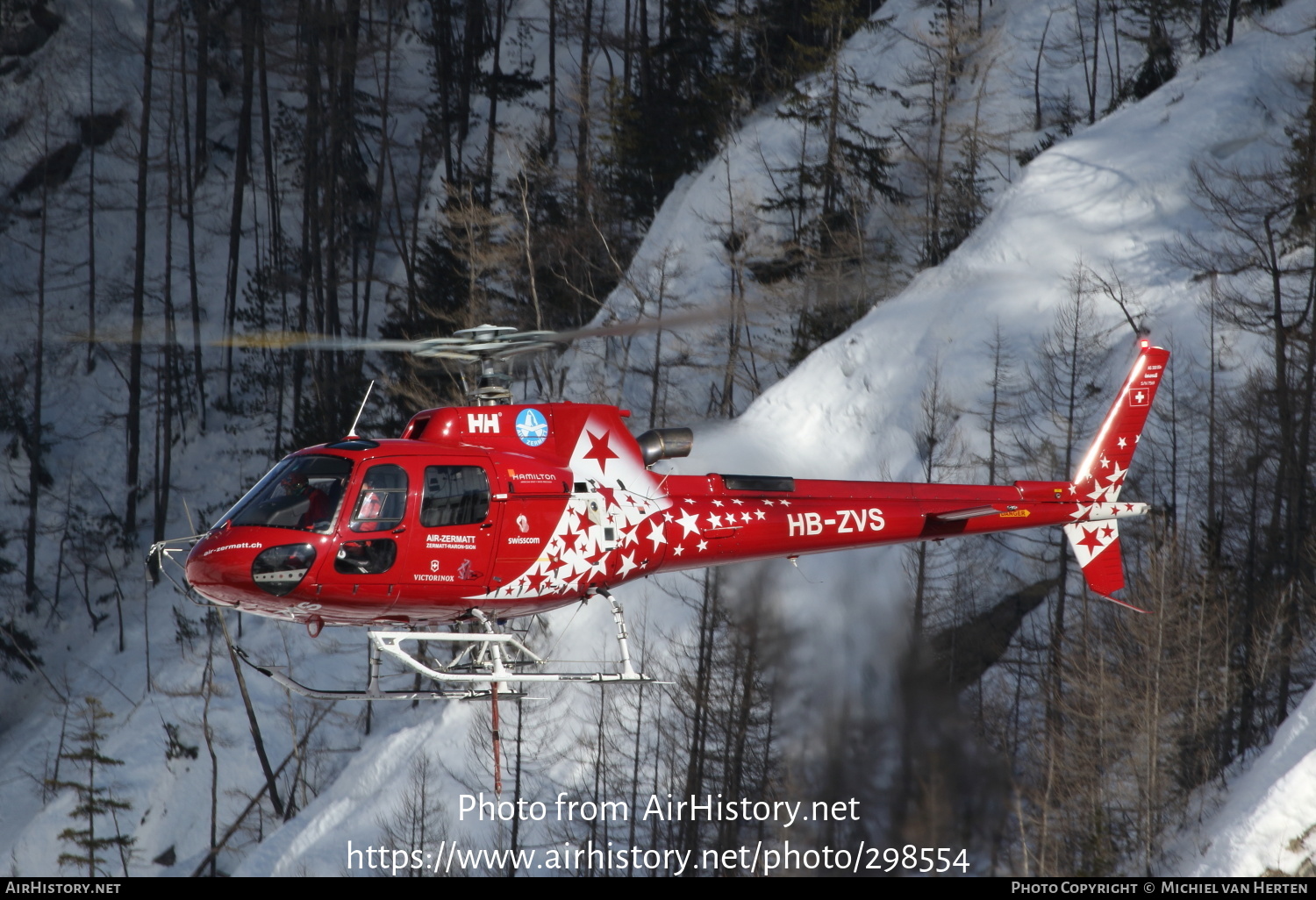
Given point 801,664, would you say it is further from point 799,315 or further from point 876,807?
point 799,315

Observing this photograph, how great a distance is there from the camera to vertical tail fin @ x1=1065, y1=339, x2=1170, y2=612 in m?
15.2

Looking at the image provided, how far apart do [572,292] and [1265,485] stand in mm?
18088

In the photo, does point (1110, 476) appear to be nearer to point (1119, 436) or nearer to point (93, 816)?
point (1119, 436)

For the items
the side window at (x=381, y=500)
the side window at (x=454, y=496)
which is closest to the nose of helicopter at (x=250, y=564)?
the side window at (x=381, y=500)

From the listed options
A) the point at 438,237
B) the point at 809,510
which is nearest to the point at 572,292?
the point at 438,237

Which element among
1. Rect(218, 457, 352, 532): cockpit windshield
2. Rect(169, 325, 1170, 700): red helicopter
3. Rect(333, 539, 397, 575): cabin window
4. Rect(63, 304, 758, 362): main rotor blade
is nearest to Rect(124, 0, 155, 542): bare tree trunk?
Rect(63, 304, 758, 362): main rotor blade

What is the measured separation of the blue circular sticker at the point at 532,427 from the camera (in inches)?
488

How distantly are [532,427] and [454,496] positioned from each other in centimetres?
135

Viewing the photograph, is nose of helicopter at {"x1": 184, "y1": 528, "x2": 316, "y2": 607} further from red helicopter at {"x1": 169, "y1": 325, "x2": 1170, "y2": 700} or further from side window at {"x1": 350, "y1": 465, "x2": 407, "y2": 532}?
side window at {"x1": 350, "y1": 465, "x2": 407, "y2": 532}

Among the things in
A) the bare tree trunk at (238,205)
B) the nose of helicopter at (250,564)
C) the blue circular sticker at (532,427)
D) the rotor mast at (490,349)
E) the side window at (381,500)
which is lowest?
the nose of helicopter at (250,564)

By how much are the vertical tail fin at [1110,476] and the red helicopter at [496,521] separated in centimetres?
101

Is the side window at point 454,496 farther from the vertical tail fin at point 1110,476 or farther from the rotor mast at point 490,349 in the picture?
the vertical tail fin at point 1110,476

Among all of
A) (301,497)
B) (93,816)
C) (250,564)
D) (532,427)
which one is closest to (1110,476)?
Result: (532,427)

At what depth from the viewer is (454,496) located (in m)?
11.4
